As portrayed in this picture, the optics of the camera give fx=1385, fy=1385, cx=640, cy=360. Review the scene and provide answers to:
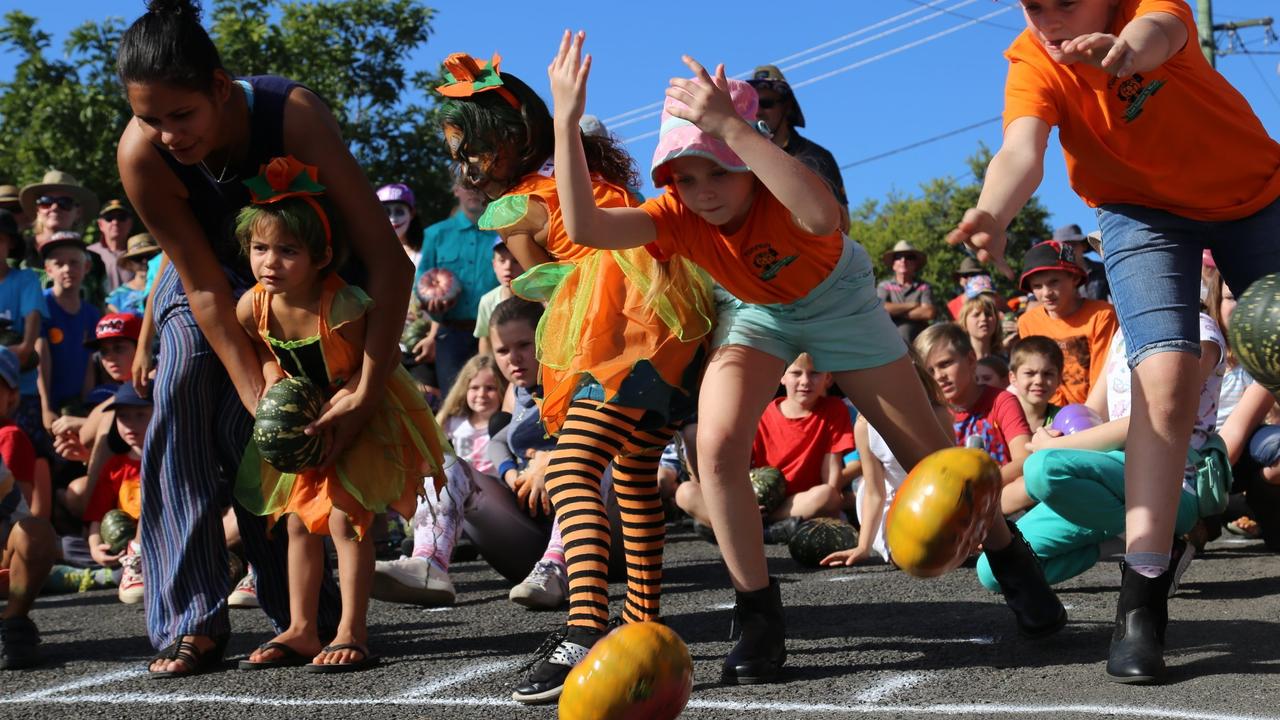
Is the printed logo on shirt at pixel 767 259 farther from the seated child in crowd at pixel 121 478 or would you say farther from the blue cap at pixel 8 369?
the seated child in crowd at pixel 121 478

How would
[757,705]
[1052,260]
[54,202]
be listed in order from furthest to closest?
[54,202] → [1052,260] → [757,705]

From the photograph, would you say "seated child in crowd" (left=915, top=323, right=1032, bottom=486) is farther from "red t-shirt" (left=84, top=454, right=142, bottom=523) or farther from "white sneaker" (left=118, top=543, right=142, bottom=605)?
"red t-shirt" (left=84, top=454, right=142, bottom=523)

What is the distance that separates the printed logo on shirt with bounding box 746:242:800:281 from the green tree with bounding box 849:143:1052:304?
26182mm

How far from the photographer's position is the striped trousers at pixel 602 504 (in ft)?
13.2

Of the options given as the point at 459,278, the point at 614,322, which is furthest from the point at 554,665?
the point at 459,278

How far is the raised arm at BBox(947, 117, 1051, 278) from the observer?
3078 millimetres

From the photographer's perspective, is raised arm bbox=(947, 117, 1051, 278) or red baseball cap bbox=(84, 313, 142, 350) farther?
red baseball cap bbox=(84, 313, 142, 350)

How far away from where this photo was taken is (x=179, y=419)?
4590mm

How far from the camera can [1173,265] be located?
373 centimetres

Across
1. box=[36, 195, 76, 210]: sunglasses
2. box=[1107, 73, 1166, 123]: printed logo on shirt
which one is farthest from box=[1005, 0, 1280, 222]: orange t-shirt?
box=[36, 195, 76, 210]: sunglasses

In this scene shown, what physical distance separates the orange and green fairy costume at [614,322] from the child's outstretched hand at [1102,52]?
1.45 metres

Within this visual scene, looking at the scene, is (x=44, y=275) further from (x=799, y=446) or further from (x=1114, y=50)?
(x=1114, y=50)

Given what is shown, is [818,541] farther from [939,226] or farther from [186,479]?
[939,226]

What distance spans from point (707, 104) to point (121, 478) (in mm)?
5972
